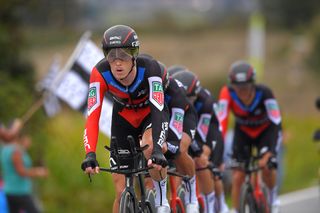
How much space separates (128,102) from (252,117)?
12.3ft

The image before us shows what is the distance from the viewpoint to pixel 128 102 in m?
10.3

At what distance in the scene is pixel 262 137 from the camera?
13797 mm

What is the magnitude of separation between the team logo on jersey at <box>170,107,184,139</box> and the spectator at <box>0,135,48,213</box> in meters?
3.90

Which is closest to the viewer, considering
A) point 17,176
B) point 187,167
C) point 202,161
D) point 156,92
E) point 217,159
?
point 156,92

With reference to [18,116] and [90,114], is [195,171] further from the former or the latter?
[18,116]

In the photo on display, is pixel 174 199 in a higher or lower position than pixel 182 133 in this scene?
lower

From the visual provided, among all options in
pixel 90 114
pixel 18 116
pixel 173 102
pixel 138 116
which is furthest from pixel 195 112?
pixel 18 116

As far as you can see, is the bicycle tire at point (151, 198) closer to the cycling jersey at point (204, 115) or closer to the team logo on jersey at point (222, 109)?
the cycling jersey at point (204, 115)

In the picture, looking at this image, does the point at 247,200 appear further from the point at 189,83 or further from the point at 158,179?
the point at 158,179

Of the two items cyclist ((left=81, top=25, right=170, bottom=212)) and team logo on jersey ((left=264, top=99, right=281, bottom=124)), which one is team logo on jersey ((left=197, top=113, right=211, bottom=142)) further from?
cyclist ((left=81, top=25, right=170, bottom=212))

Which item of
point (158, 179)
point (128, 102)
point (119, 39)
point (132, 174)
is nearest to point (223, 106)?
point (158, 179)

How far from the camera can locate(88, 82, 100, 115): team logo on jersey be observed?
987 centimetres

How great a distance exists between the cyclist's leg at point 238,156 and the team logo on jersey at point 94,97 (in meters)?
4.05

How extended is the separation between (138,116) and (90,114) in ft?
2.71
